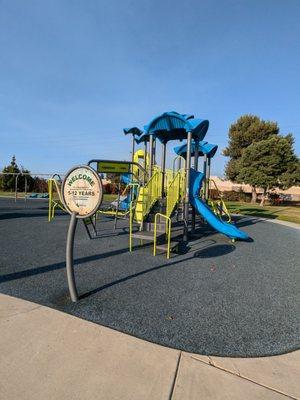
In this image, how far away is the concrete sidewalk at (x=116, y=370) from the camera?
100 inches

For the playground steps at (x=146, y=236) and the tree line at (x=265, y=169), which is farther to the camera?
the tree line at (x=265, y=169)

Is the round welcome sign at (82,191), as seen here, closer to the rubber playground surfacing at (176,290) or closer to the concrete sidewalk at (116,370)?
the rubber playground surfacing at (176,290)

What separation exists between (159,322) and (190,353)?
0.73 meters

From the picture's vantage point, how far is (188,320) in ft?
13.0

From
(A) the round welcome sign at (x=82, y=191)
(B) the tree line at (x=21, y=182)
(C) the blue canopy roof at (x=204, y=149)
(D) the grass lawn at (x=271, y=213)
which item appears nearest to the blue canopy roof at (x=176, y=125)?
(C) the blue canopy roof at (x=204, y=149)

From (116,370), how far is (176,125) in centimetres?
822

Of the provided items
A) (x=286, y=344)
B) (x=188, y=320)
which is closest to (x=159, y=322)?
(x=188, y=320)

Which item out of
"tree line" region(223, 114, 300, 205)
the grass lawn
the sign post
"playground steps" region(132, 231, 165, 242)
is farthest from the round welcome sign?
"tree line" region(223, 114, 300, 205)

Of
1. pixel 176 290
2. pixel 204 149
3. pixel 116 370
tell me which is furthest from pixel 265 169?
pixel 116 370

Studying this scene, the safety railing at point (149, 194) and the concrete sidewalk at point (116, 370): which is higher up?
the safety railing at point (149, 194)

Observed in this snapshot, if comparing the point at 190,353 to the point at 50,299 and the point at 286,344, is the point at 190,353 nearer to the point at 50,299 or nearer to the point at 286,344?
the point at 286,344

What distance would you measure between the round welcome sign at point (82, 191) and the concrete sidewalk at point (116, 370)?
56.8 inches

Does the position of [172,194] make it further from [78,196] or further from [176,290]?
[78,196]

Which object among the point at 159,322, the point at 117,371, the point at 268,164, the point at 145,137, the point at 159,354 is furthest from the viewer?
the point at 268,164
